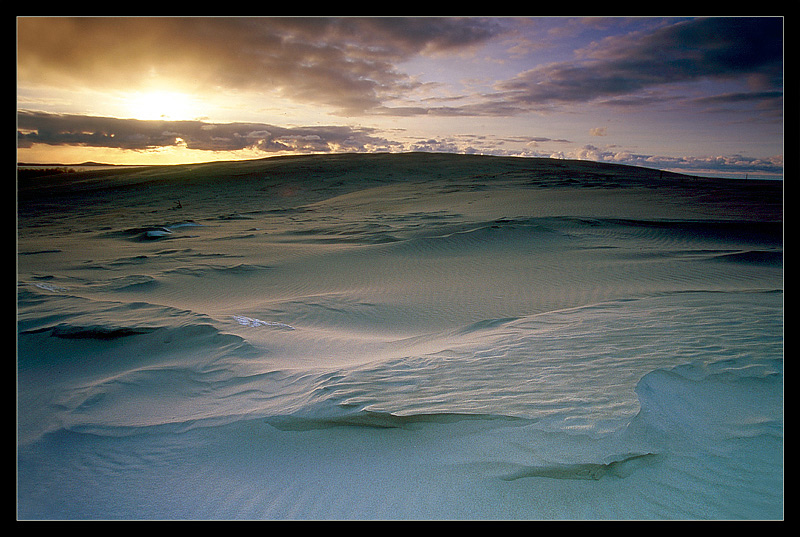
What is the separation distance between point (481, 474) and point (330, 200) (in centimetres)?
1624

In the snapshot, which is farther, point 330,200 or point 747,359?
point 330,200

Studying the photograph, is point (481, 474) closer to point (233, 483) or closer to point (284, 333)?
point (233, 483)

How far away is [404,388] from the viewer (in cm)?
252

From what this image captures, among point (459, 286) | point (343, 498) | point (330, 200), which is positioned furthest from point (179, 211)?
point (343, 498)

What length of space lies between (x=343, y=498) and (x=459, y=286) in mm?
4472

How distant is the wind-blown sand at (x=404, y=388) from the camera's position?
1.84 meters

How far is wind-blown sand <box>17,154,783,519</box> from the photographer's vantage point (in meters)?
1.84
